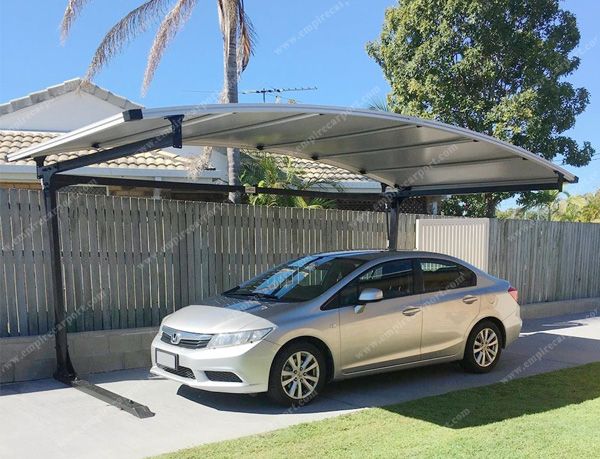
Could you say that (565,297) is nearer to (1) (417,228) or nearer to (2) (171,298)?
(1) (417,228)

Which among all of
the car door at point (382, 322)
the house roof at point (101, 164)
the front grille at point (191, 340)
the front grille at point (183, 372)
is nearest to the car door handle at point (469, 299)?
the car door at point (382, 322)

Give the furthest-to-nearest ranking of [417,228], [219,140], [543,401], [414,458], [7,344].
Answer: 1. [417,228]
2. [219,140]
3. [7,344]
4. [543,401]
5. [414,458]

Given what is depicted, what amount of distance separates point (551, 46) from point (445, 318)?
1082 centimetres

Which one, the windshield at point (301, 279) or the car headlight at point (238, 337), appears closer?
the car headlight at point (238, 337)

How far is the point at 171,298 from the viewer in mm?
7996

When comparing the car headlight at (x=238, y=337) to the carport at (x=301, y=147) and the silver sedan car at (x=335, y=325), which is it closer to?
the silver sedan car at (x=335, y=325)

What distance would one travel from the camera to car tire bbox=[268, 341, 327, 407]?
18.1ft

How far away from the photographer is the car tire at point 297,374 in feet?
18.1

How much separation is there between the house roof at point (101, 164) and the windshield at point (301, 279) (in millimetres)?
5610

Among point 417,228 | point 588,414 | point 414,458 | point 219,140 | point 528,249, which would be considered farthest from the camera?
point 528,249

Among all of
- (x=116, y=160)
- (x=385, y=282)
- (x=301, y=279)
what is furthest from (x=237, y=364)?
(x=116, y=160)

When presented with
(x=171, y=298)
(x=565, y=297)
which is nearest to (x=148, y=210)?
(x=171, y=298)

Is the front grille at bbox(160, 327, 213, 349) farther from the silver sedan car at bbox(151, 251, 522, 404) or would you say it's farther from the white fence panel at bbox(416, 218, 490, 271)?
the white fence panel at bbox(416, 218, 490, 271)

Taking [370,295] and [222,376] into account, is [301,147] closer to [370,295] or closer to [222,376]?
[370,295]
